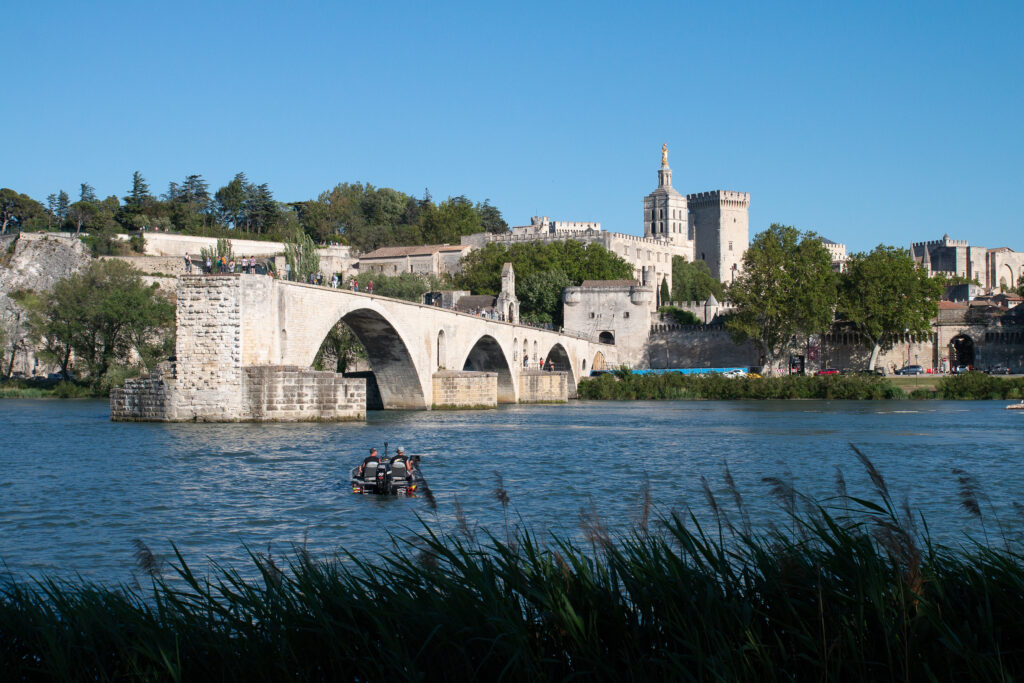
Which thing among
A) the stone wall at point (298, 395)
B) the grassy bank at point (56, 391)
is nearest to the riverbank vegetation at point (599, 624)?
the stone wall at point (298, 395)

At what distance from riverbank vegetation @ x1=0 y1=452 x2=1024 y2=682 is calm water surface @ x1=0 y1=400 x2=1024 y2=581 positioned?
879mm

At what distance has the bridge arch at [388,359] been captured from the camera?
4122 cm

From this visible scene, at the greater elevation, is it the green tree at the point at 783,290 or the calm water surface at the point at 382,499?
the green tree at the point at 783,290

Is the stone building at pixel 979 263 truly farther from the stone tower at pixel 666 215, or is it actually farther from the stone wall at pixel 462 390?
the stone wall at pixel 462 390

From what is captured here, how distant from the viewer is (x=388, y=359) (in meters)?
44.2

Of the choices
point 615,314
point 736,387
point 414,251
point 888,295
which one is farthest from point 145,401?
point 414,251

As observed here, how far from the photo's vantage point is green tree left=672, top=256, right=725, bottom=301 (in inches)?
4616

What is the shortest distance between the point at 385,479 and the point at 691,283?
344 ft

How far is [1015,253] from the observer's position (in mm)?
137500

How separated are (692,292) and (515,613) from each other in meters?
114

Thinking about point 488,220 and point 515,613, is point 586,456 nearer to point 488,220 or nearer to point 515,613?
point 515,613

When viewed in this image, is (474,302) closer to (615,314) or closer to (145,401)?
(615,314)

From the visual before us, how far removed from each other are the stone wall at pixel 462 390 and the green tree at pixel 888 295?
3982 centimetres

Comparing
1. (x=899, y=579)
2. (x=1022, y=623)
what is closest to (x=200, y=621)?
(x=899, y=579)
